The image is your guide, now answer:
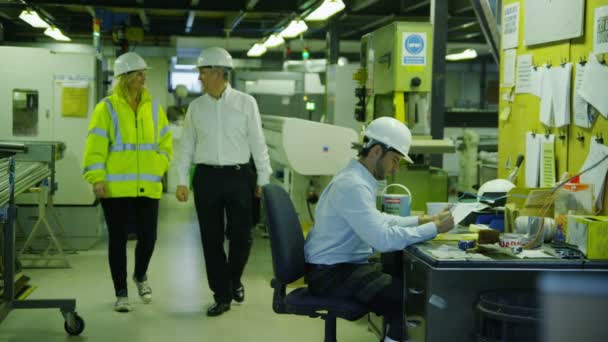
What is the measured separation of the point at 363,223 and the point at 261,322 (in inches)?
73.4

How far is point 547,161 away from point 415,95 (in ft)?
4.29

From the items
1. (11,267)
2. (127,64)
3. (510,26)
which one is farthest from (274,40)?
(11,267)

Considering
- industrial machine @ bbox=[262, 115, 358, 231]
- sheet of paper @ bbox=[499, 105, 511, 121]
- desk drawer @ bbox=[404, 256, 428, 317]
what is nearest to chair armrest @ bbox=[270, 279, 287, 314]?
desk drawer @ bbox=[404, 256, 428, 317]

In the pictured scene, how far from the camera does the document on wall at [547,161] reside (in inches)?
156

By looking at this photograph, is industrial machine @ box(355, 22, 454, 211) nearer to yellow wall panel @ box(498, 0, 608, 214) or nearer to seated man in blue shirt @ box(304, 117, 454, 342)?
yellow wall panel @ box(498, 0, 608, 214)

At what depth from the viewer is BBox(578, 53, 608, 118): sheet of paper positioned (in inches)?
135

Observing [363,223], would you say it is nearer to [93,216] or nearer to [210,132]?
[210,132]

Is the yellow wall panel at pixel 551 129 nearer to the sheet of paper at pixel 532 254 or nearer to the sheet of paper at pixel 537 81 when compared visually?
the sheet of paper at pixel 537 81

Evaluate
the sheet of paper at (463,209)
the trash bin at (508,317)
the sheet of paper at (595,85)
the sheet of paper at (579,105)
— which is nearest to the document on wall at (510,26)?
the sheet of paper at (579,105)

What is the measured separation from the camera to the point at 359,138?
5961mm

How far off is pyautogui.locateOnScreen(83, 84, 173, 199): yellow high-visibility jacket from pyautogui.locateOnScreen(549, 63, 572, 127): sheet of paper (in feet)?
7.66

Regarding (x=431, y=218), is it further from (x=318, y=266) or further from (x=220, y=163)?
(x=220, y=163)

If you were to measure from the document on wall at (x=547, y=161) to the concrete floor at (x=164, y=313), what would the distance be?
1.32 metres

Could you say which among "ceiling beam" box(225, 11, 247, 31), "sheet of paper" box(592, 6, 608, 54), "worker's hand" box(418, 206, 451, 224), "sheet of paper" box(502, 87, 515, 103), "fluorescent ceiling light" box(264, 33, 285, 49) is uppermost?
"ceiling beam" box(225, 11, 247, 31)
